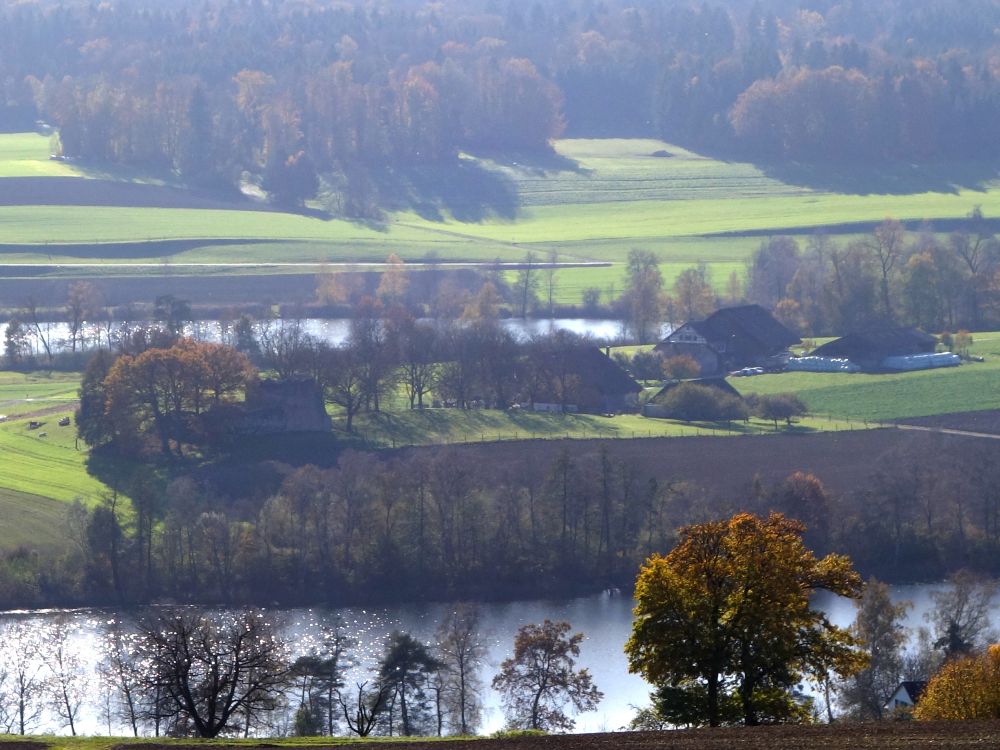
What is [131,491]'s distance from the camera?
3825 centimetres

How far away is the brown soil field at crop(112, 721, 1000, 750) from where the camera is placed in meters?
17.1

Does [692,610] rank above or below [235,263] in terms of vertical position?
above

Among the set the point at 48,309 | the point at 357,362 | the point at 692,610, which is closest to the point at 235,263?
the point at 48,309

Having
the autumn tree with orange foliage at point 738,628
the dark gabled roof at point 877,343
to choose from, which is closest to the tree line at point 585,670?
the autumn tree with orange foliage at point 738,628

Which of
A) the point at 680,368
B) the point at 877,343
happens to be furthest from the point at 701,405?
the point at 877,343

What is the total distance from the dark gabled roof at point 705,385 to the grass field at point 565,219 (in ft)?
59.3

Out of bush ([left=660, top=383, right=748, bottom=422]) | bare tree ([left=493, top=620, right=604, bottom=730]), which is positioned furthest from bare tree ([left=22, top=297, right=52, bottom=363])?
bare tree ([left=493, top=620, right=604, bottom=730])

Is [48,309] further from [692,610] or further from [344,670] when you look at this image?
[692,610]

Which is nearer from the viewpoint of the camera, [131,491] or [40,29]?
[131,491]

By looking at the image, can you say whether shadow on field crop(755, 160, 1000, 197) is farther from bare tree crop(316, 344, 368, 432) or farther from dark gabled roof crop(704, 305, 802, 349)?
bare tree crop(316, 344, 368, 432)

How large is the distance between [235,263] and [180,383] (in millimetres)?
29135

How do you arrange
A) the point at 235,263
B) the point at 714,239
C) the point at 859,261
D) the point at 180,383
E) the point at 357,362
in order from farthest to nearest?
1. the point at 714,239
2. the point at 235,263
3. the point at 859,261
4. the point at 357,362
5. the point at 180,383

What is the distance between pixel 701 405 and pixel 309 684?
2176 cm

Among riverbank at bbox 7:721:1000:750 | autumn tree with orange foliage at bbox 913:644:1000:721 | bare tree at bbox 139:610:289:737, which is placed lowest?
bare tree at bbox 139:610:289:737
